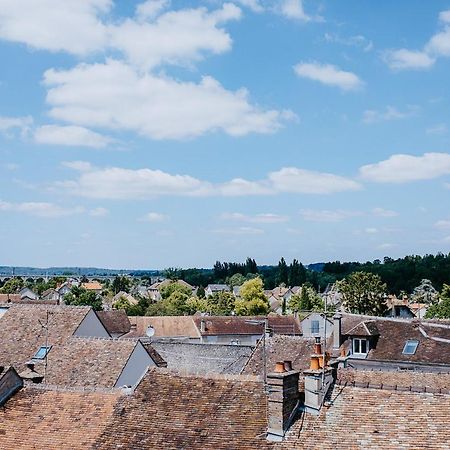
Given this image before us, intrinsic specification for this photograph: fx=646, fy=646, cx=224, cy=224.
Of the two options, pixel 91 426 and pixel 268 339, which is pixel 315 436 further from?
pixel 268 339

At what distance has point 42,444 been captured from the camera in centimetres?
1906

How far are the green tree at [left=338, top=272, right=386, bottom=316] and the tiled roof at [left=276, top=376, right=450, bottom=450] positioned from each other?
250 feet

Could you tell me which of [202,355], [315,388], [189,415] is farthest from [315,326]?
[315,388]

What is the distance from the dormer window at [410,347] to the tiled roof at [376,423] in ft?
90.3

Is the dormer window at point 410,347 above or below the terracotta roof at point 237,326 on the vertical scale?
above

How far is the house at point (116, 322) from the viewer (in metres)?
72.1

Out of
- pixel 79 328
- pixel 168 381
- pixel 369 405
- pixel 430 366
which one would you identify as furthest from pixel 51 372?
pixel 430 366

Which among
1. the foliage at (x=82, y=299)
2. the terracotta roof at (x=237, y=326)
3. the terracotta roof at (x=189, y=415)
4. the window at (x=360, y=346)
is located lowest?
the terracotta roof at (x=237, y=326)

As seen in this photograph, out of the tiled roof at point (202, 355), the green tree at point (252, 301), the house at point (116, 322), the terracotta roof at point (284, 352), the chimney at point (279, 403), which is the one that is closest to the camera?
the chimney at point (279, 403)

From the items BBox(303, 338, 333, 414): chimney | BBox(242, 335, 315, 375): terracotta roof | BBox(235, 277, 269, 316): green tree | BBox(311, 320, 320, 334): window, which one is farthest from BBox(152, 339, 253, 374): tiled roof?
BBox(235, 277, 269, 316): green tree

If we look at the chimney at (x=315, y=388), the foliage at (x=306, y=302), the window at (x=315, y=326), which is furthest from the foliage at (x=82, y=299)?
the chimney at (x=315, y=388)

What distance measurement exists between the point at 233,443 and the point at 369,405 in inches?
152

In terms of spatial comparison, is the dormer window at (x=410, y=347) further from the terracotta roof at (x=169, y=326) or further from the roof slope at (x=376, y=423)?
the terracotta roof at (x=169, y=326)

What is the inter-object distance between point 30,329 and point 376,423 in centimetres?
2615
